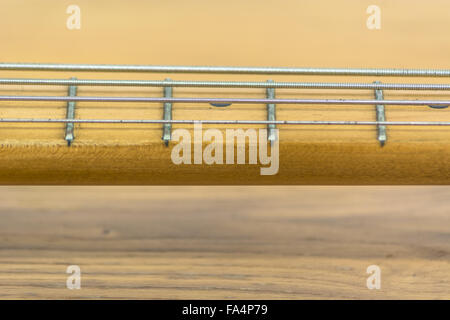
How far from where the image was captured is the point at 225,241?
0.75 meters

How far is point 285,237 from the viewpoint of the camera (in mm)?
746

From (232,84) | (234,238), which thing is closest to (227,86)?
(232,84)

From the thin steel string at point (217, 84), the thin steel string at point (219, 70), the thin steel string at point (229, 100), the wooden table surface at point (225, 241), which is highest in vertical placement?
the thin steel string at point (219, 70)

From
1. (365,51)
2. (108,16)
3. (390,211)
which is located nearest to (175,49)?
(108,16)

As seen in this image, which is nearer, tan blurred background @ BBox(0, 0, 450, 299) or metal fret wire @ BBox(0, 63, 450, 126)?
metal fret wire @ BBox(0, 63, 450, 126)

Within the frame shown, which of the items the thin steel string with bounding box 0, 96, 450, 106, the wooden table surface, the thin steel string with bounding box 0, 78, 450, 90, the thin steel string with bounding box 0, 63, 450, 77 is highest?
the thin steel string with bounding box 0, 63, 450, 77

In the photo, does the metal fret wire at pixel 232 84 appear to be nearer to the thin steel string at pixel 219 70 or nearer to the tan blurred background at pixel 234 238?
the thin steel string at pixel 219 70

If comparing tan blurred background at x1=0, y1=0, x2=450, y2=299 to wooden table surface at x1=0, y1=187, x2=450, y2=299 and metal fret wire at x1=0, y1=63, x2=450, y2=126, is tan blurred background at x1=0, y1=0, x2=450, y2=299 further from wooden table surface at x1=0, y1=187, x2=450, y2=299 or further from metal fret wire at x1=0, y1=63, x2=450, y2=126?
metal fret wire at x1=0, y1=63, x2=450, y2=126

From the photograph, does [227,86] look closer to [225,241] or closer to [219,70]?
[219,70]

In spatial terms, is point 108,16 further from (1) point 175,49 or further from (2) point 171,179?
(2) point 171,179

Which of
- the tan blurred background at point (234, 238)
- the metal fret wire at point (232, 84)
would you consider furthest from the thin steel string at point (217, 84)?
the tan blurred background at point (234, 238)

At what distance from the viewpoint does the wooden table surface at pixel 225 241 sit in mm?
734

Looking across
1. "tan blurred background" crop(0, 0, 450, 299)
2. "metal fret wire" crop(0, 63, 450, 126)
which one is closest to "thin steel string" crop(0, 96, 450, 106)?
"metal fret wire" crop(0, 63, 450, 126)

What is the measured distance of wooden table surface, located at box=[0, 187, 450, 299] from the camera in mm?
734
